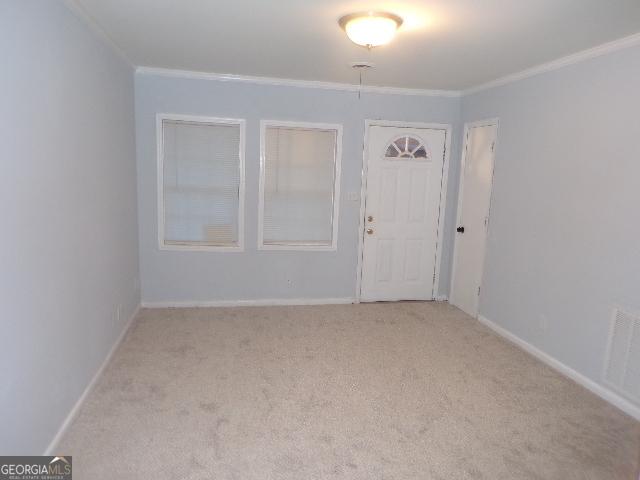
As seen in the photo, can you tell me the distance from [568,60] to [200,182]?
11.3 ft

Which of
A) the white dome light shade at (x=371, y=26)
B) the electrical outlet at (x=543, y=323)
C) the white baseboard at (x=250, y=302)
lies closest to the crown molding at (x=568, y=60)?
the white dome light shade at (x=371, y=26)

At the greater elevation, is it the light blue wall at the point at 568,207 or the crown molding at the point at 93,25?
the crown molding at the point at 93,25

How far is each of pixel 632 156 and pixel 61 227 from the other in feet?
11.5

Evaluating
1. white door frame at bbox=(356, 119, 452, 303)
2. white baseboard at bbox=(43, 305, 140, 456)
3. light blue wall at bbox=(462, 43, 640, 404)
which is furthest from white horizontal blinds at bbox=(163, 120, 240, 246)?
light blue wall at bbox=(462, 43, 640, 404)

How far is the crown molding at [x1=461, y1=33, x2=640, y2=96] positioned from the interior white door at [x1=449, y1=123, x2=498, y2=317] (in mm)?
407

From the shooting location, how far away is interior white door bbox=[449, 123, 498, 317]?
444cm

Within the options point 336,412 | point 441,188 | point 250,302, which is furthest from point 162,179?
point 441,188

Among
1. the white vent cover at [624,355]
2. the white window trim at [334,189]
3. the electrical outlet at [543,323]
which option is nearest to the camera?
the white vent cover at [624,355]

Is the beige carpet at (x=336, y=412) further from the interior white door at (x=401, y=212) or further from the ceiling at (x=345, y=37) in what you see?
the ceiling at (x=345, y=37)

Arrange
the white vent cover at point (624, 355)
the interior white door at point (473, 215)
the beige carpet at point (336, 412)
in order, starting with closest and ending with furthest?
the beige carpet at point (336, 412), the white vent cover at point (624, 355), the interior white door at point (473, 215)

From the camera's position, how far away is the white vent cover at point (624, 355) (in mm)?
2807

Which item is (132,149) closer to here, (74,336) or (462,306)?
(74,336)

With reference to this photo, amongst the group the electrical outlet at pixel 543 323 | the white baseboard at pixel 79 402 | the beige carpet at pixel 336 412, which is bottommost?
the beige carpet at pixel 336 412

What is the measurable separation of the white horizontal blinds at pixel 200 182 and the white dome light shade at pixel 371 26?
2.14m
